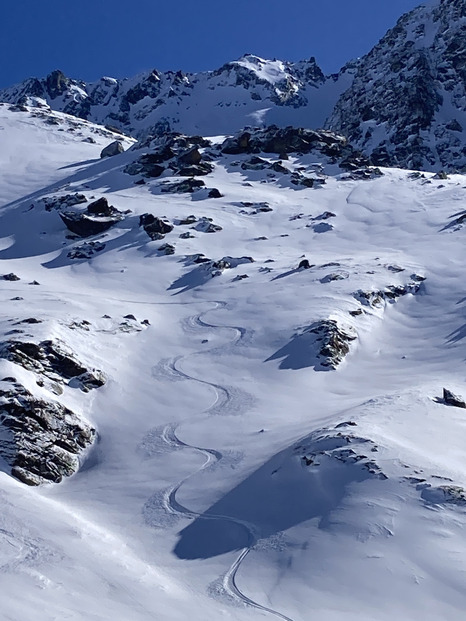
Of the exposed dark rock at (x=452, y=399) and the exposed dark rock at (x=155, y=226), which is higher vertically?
the exposed dark rock at (x=452, y=399)

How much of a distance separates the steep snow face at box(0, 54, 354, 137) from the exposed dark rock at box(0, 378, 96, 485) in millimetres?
141600

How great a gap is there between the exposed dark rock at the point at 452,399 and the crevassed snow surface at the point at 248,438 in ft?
1.03

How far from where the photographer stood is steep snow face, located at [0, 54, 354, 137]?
538 ft

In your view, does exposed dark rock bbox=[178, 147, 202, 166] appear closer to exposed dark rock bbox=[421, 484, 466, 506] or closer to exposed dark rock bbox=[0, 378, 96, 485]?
exposed dark rock bbox=[0, 378, 96, 485]

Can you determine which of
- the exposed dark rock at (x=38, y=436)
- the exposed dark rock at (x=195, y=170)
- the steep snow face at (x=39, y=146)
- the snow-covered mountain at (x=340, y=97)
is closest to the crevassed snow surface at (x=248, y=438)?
the exposed dark rock at (x=38, y=436)

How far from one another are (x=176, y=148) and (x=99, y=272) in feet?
91.5

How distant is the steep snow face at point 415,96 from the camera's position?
360 ft

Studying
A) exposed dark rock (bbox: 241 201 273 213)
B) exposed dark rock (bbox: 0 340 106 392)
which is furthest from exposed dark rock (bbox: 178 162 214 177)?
exposed dark rock (bbox: 0 340 106 392)

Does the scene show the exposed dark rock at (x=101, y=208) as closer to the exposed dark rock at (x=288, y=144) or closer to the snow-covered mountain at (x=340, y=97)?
the exposed dark rock at (x=288, y=144)

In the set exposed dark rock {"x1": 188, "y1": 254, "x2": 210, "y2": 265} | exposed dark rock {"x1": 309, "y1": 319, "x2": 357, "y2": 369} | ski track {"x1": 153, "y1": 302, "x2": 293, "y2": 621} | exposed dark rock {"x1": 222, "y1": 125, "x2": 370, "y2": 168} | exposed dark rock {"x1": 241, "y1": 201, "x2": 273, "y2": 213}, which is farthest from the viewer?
exposed dark rock {"x1": 222, "y1": 125, "x2": 370, "y2": 168}

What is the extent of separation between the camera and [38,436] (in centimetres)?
1734

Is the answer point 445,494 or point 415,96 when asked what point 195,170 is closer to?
point 445,494

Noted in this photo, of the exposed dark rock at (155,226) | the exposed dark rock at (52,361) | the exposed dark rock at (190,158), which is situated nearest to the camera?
the exposed dark rock at (52,361)

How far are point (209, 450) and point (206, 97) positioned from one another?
16669 centimetres
